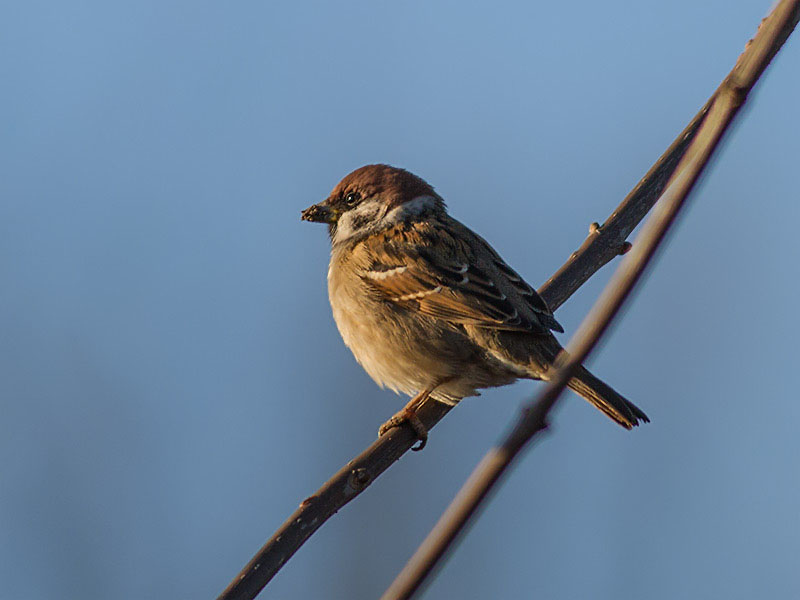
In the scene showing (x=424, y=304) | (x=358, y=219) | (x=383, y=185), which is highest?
(x=383, y=185)

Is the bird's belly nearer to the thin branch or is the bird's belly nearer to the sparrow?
the sparrow

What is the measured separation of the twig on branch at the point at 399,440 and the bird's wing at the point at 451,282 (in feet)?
0.59

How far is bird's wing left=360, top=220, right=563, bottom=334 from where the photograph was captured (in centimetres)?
335

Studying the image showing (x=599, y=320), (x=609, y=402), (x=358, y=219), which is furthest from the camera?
(x=358, y=219)

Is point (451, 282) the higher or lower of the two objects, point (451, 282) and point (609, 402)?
the higher

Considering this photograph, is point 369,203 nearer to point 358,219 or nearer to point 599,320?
point 358,219

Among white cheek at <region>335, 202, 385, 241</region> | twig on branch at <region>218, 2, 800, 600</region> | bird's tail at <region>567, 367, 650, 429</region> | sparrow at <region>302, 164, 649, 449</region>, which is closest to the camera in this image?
twig on branch at <region>218, 2, 800, 600</region>

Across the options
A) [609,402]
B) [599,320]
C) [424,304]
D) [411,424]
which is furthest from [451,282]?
[599,320]

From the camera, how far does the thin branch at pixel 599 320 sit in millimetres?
859

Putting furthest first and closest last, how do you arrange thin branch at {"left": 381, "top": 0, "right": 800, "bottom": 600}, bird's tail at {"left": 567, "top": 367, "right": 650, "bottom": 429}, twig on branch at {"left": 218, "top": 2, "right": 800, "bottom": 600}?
1. bird's tail at {"left": 567, "top": 367, "right": 650, "bottom": 429}
2. twig on branch at {"left": 218, "top": 2, "right": 800, "bottom": 600}
3. thin branch at {"left": 381, "top": 0, "right": 800, "bottom": 600}

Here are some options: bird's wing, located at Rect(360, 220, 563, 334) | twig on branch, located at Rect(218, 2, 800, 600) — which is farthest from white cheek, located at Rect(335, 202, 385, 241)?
twig on branch, located at Rect(218, 2, 800, 600)

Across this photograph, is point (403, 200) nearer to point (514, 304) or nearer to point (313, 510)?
point (514, 304)

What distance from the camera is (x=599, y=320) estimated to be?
860 millimetres

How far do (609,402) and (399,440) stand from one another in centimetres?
69
